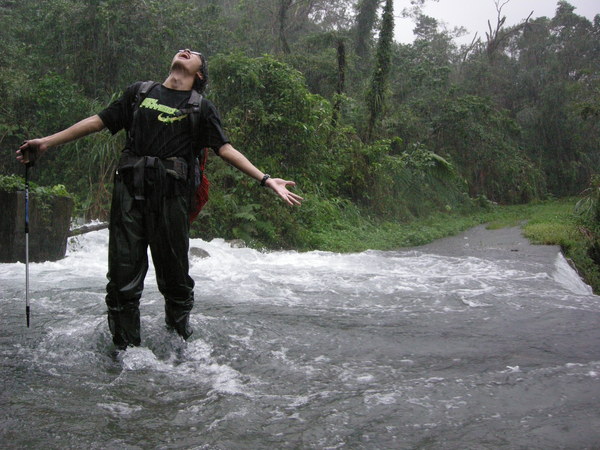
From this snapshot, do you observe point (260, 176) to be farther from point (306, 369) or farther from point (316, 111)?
point (316, 111)

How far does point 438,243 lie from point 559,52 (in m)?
24.3

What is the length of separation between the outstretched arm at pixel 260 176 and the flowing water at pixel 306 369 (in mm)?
1029

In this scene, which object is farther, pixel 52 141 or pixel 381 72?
pixel 381 72

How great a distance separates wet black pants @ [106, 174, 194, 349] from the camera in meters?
3.60

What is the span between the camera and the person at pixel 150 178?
3.58 m

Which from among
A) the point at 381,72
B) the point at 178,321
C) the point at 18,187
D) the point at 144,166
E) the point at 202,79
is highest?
the point at 381,72

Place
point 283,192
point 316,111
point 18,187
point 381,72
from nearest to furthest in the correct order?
1. point 283,192
2. point 18,187
3. point 316,111
4. point 381,72

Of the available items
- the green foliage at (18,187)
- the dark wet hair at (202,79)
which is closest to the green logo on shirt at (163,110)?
the dark wet hair at (202,79)

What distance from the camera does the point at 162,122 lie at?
11.8ft

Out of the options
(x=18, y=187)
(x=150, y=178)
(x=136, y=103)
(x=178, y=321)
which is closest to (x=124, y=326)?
(x=178, y=321)

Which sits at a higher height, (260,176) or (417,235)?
(260,176)

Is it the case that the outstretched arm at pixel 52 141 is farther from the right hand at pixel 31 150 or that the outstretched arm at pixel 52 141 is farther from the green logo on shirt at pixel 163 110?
the green logo on shirt at pixel 163 110

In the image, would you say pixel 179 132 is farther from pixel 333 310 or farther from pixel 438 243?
pixel 438 243

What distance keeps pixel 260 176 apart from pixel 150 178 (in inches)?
25.7
